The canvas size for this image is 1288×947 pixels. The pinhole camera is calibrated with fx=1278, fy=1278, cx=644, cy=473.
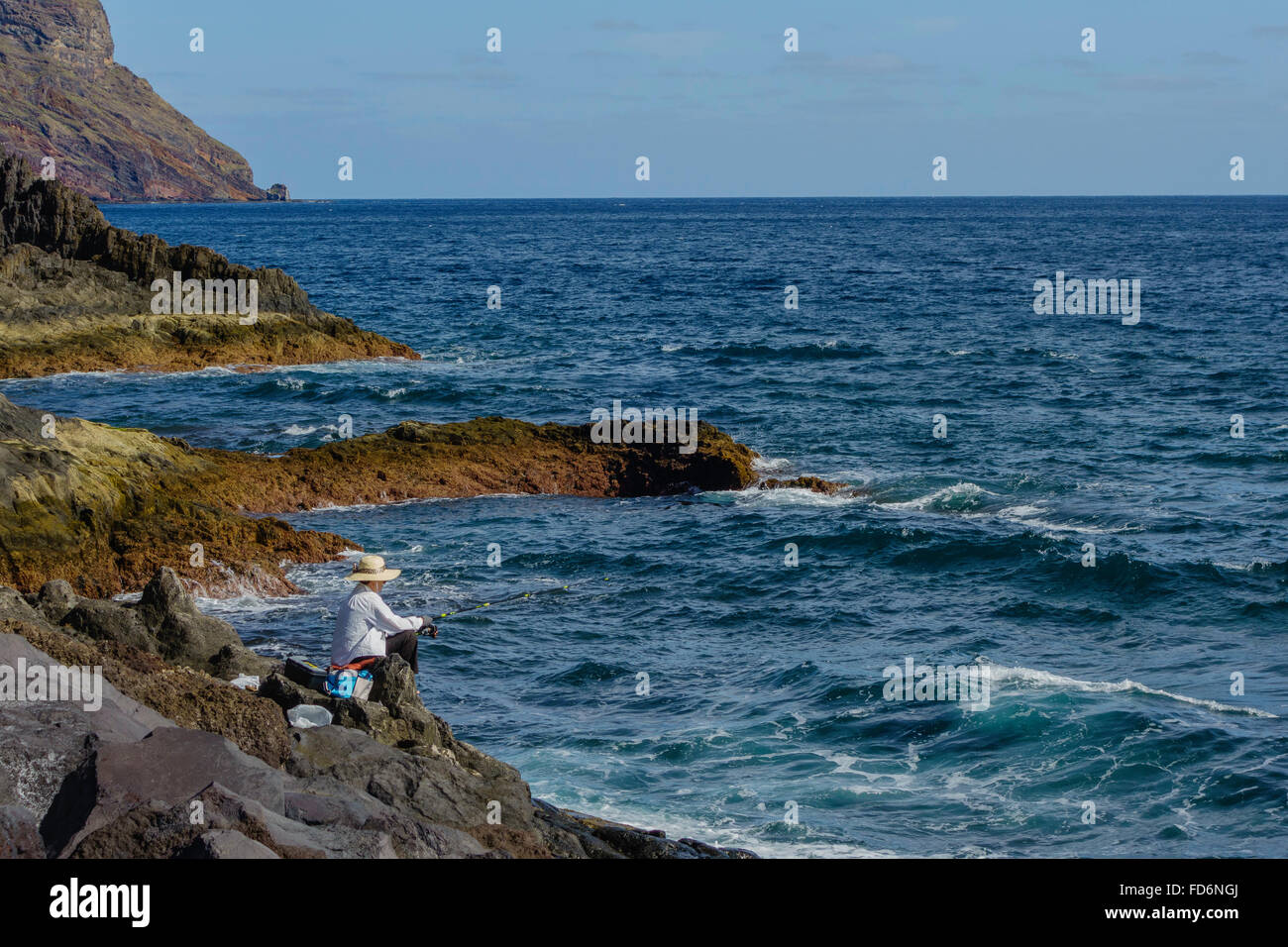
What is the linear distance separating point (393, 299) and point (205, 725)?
56279 mm

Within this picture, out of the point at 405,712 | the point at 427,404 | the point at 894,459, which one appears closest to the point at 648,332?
the point at 427,404

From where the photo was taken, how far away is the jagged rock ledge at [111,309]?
3734cm

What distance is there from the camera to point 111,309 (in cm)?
3966

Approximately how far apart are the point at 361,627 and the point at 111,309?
32311 mm

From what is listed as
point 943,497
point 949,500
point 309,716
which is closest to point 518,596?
point 309,716

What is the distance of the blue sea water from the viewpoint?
40.5ft

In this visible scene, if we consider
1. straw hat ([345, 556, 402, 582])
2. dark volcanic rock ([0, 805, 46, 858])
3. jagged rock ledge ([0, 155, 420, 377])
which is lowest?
dark volcanic rock ([0, 805, 46, 858])

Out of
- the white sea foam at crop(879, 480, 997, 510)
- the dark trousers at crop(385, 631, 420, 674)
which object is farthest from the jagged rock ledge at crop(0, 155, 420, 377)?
the dark trousers at crop(385, 631, 420, 674)

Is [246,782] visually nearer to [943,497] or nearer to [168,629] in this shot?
[168,629]

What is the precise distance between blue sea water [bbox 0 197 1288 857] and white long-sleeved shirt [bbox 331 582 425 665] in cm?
221

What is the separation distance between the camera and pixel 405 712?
1060 centimetres

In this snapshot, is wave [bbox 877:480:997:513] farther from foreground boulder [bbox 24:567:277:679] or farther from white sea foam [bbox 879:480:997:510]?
foreground boulder [bbox 24:567:277:679]

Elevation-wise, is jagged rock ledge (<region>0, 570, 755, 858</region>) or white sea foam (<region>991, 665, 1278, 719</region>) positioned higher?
jagged rock ledge (<region>0, 570, 755, 858</region>)
